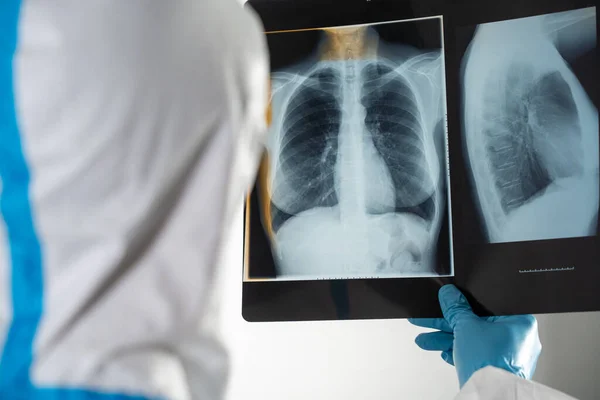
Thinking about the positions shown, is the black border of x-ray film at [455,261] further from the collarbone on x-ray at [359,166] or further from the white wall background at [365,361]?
the white wall background at [365,361]

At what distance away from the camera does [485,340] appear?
39.6 inches

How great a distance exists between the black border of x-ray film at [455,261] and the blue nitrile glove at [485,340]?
25 mm

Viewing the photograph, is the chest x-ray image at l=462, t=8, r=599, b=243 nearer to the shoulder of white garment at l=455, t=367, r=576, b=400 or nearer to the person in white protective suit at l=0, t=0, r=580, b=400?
the shoulder of white garment at l=455, t=367, r=576, b=400

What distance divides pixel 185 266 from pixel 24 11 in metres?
0.18

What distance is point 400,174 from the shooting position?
3.56 feet

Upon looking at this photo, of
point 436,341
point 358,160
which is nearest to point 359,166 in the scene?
point 358,160

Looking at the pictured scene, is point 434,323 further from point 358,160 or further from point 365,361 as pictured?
point 358,160

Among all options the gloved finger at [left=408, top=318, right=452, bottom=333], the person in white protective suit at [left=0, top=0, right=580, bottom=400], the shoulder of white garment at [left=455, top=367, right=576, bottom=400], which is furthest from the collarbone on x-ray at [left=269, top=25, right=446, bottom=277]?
the person in white protective suit at [left=0, top=0, right=580, bottom=400]

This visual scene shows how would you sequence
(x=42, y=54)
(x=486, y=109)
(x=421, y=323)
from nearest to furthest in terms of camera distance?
(x=42, y=54) < (x=486, y=109) < (x=421, y=323)

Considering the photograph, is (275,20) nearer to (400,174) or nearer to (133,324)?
(400,174)

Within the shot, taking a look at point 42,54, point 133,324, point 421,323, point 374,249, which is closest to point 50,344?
point 133,324

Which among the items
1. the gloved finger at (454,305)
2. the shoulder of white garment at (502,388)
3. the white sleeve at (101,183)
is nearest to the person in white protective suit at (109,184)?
the white sleeve at (101,183)

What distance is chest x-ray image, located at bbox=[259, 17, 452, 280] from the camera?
106cm

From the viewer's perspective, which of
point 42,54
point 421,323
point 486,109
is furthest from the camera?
point 421,323
